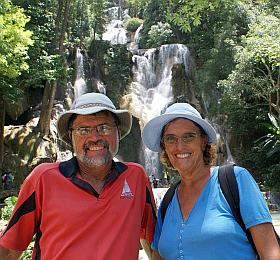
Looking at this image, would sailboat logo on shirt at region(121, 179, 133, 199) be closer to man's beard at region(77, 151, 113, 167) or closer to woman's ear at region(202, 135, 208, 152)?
man's beard at region(77, 151, 113, 167)

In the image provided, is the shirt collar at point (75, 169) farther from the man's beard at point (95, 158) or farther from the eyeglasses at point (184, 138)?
the eyeglasses at point (184, 138)

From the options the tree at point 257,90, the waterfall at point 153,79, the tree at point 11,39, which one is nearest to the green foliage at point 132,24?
the waterfall at point 153,79

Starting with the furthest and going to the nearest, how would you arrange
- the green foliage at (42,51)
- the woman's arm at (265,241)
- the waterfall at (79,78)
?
the waterfall at (79,78)
the green foliage at (42,51)
the woman's arm at (265,241)

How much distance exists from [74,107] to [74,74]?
2090cm

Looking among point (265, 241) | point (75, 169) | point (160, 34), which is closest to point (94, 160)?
point (75, 169)

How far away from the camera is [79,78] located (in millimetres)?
Result: 23125

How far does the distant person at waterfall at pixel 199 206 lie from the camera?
188 cm

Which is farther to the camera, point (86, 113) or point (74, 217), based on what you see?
point (86, 113)

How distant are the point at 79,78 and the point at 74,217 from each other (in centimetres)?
2142

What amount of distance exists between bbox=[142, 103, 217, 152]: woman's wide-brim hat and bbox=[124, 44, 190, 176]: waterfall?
18.9 metres

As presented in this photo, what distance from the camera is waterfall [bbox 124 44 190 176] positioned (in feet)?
73.5

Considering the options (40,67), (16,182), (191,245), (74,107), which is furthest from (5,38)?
(191,245)

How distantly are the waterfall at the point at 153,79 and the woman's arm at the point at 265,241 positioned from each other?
63.9ft

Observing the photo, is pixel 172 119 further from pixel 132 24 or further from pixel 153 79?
pixel 132 24
